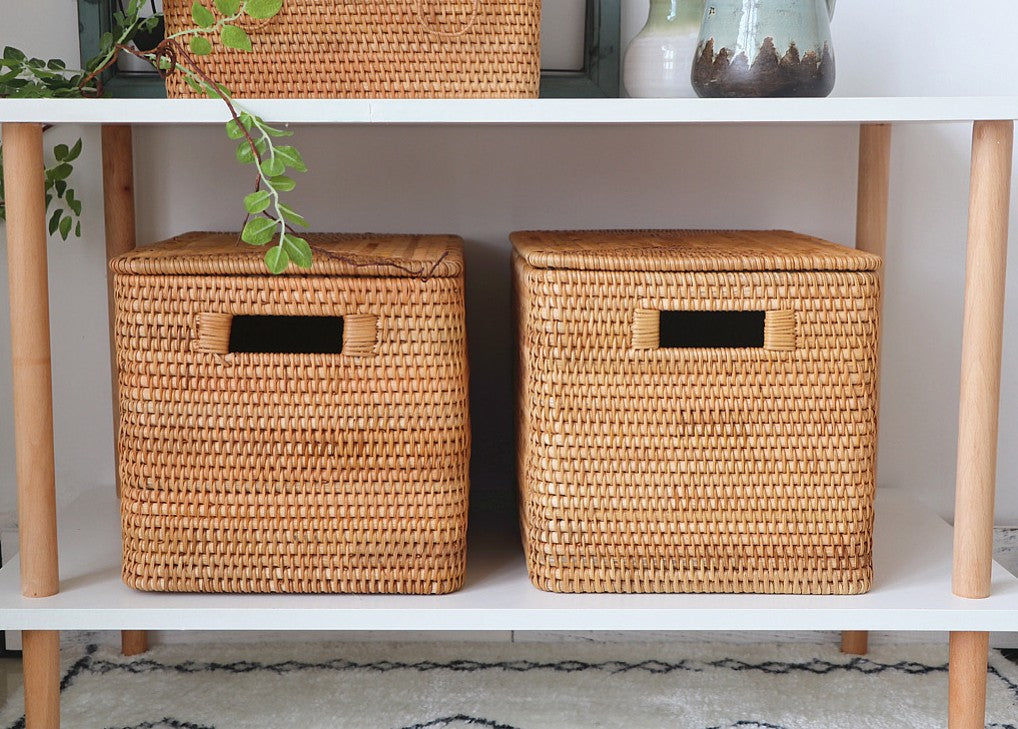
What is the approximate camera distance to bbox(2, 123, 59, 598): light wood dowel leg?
93 centimetres

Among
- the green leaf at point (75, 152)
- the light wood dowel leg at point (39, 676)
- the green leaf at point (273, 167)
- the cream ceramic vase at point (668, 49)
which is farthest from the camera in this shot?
the green leaf at point (75, 152)

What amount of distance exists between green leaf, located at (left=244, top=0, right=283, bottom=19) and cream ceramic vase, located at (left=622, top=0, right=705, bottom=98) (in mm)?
404

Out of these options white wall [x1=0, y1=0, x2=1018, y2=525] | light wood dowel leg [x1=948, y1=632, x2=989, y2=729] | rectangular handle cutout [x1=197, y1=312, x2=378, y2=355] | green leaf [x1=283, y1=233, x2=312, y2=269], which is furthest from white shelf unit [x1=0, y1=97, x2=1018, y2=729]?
white wall [x1=0, y1=0, x2=1018, y2=525]

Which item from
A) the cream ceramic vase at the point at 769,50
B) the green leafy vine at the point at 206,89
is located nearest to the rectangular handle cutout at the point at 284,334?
the green leafy vine at the point at 206,89

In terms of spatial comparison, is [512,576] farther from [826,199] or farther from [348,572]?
[826,199]

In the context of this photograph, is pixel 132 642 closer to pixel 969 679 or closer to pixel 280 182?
pixel 280 182

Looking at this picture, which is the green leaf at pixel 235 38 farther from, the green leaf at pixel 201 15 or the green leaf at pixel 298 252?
the green leaf at pixel 298 252

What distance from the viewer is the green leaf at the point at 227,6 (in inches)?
36.8

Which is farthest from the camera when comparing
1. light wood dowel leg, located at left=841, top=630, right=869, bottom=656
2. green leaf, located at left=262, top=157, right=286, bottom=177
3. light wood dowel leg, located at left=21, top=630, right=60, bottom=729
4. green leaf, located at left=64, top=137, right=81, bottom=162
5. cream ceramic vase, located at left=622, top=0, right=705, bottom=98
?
light wood dowel leg, located at left=841, top=630, right=869, bottom=656

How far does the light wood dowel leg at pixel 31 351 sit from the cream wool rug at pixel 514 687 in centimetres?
26

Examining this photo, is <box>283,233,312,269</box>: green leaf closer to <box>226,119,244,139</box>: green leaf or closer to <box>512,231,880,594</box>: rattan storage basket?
<box>226,119,244,139</box>: green leaf

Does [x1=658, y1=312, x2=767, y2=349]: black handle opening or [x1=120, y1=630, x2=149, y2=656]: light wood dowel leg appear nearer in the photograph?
[x1=658, y1=312, x2=767, y2=349]: black handle opening

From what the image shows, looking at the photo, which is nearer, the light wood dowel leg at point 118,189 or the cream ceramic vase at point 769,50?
the cream ceramic vase at point 769,50

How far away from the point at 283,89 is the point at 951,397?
931 mm
